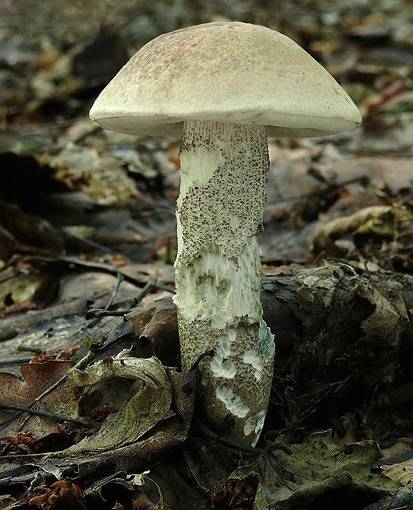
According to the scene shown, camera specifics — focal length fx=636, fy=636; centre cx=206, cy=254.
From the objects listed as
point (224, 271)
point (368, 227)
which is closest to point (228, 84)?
point (224, 271)

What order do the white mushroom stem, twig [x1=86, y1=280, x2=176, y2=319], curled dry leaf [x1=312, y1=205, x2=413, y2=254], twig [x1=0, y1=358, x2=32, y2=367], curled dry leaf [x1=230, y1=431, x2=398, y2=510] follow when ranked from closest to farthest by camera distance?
curled dry leaf [x1=230, y1=431, x2=398, y2=510], the white mushroom stem, twig [x1=0, y1=358, x2=32, y2=367], twig [x1=86, y1=280, x2=176, y2=319], curled dry leaf [x1=312, y1=205, x2=413, y2=254]

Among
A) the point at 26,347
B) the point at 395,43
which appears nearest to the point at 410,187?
the point at 26,347

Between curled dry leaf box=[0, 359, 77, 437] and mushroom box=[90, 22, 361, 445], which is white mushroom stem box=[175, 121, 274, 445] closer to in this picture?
mushroom box=[90, 22, 361, 445]

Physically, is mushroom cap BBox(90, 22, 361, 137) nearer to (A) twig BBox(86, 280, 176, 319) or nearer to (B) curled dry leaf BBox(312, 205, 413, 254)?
(A) twig BBox(86, 280, 176, 319)

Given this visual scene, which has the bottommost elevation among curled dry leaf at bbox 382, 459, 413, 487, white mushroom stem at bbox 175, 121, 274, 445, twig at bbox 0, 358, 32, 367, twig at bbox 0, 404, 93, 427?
curled dry leaf at bbox 382, 459, 413, 487

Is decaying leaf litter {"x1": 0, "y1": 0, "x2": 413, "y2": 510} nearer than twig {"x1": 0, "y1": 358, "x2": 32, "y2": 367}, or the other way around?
decaying leaf litter {"x1": 0, "y1": 0, "x2": 413, "y2": 510}

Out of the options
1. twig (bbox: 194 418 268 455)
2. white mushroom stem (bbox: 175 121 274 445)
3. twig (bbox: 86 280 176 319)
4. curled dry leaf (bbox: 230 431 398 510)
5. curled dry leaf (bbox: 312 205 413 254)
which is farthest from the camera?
curled dry leaf (bbox: 312 205 413 254)

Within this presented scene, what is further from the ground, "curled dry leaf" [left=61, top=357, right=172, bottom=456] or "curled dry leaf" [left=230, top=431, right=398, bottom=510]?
"curled dry leaf" [left=61, top=357, right=172, bottom=456]

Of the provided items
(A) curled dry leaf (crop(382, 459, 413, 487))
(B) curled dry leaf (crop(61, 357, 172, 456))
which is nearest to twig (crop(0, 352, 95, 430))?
(B) curled dry leaf (crop(61, 357, 172, 456))

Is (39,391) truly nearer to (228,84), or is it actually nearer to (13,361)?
(13,361)
